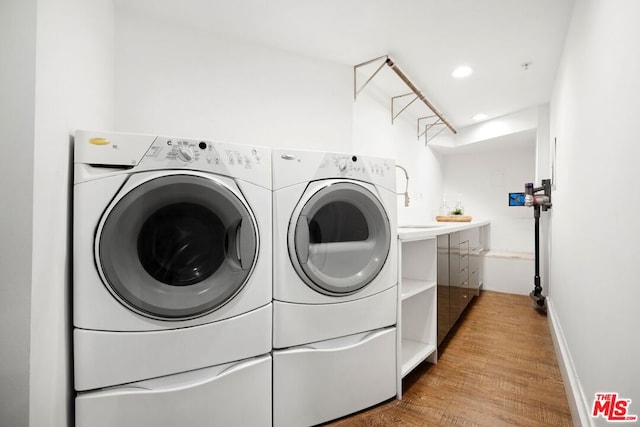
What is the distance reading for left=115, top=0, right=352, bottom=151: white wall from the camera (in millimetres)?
1512

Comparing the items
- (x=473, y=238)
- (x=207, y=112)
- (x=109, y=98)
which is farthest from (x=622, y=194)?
(x=473, y=238)

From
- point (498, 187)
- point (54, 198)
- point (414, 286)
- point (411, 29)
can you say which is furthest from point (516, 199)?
point (54, 198)

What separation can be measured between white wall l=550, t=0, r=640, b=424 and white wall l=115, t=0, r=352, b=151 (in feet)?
4.58

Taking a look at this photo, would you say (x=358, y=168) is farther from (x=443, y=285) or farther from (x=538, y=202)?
(x=538, y=202)

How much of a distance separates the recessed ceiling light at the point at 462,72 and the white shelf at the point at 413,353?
2.11 meters

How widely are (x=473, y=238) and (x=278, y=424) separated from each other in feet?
8.62

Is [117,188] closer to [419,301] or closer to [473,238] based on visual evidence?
[419,301]

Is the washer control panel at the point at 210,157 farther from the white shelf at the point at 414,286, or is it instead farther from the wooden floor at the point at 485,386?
the wooden floor at the point at 485,386

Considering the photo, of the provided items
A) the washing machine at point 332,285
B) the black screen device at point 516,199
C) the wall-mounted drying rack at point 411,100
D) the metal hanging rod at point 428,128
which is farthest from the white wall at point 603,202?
the black screen device at point 516,199

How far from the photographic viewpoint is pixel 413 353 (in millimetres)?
1703

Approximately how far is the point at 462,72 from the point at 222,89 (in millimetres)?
1928

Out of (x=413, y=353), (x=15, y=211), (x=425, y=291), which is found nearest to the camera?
(x=15, y=211)

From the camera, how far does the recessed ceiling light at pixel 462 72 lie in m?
2.25

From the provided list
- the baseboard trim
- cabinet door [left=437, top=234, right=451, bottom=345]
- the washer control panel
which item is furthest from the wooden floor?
the washer control panel
